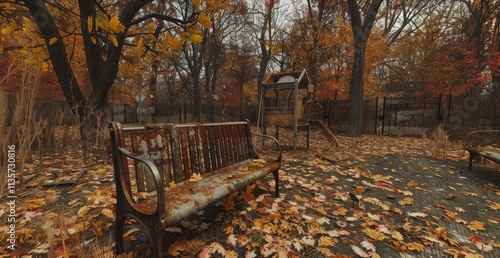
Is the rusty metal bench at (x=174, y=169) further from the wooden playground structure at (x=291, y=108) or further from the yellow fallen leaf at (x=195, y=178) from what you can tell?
the wooden playground structure at (x=291, y=108)

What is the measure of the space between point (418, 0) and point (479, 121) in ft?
49.5

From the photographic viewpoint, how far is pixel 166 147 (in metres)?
2.40

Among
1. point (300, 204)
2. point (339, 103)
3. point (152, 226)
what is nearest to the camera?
point (152, 226)

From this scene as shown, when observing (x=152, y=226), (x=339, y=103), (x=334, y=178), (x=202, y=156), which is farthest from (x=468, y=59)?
(x=152, y=226)

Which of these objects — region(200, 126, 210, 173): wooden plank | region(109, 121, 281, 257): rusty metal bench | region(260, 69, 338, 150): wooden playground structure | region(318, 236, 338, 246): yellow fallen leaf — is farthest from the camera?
region(260, 69, 338, 150): wooden playground structure

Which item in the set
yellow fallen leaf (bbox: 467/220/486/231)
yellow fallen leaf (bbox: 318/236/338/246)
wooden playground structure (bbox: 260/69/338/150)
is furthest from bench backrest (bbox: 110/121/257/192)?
wooden playground structure (bbox: 260/69/338/150)

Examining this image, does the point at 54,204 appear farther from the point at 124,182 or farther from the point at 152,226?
the point at 152,226

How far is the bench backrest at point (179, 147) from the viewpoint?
209 centimetres

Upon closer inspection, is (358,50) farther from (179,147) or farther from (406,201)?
(179,147)

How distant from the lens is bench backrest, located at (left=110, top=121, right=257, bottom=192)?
209cm

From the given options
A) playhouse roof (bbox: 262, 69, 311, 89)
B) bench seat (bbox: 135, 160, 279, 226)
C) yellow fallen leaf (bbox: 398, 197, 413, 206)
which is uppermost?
playhouse roof (bbox: 262, 69, 311, 89)

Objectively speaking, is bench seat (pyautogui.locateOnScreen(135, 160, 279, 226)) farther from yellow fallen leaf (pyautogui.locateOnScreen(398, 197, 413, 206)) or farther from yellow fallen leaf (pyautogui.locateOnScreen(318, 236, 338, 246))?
yellow fallen leaf (pyautogui.locateOnScreen(398, 197, 413, 206))

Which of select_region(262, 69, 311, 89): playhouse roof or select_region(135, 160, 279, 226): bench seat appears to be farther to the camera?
select_region(262, 69, 311, 89): playhouse roof

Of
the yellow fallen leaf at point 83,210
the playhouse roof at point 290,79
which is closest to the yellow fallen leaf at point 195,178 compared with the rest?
the yellow fallen leaf at point 83,210
